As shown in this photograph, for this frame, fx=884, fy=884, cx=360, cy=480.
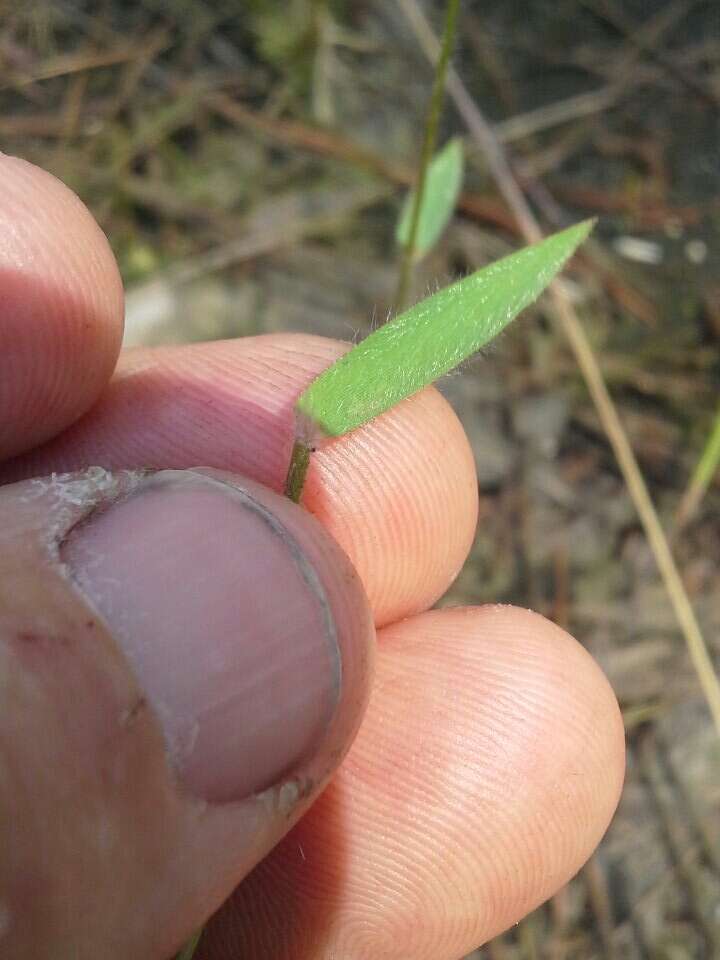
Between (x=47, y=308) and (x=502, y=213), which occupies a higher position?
(x=47, y=308)

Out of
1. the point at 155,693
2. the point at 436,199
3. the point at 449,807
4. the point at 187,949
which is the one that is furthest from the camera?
the point at 436,199

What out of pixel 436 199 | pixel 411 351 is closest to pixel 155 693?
pixel 411 351

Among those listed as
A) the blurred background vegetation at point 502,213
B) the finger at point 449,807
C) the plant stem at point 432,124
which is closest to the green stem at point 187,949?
the finger at point 449,807

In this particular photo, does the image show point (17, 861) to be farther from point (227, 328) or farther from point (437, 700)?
point (227, 328)

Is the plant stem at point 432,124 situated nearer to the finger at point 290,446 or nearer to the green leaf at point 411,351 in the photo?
the finger at point 290,446

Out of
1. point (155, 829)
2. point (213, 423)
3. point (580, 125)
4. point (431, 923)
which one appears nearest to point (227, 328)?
point (213, 423)

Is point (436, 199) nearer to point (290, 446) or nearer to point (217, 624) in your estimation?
point (290, 446)
